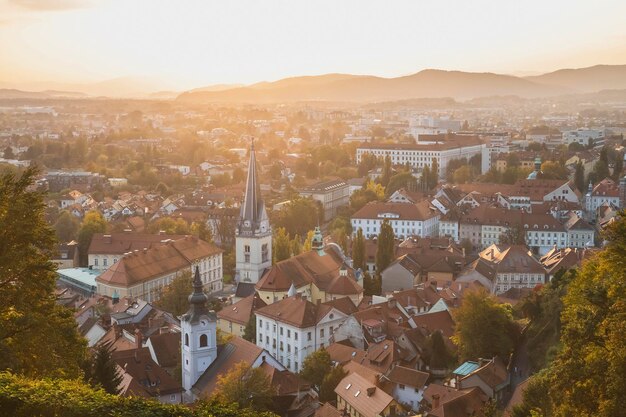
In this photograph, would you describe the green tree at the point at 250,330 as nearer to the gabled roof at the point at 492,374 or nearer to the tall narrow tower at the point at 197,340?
the tall narrow tower at the point at 197,340

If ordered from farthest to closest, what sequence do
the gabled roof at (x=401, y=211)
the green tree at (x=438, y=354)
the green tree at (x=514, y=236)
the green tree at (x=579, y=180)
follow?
the green tree at (x=579, y=180) → the gabled roof at (x=401, y=211) → the green tree at (x=514, y=236) → the green tree at (x=438, y=354)

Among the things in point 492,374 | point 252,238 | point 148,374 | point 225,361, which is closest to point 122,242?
point 252,238

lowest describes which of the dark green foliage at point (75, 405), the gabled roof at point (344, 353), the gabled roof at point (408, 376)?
the gabled roof at point (344, 353)

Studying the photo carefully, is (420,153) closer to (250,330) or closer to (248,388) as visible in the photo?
(250,330)

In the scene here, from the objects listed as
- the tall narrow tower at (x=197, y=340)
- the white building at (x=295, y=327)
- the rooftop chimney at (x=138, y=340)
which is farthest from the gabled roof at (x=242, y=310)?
the tall narrow tower at (x=197, y=340)

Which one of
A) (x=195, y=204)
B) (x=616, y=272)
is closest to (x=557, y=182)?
(x=195, y=204)

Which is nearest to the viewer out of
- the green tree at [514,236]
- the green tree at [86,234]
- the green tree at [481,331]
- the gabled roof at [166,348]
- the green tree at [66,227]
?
the green tree at [481,331]

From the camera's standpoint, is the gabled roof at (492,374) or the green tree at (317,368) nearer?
the gabled roof at (492,374)
